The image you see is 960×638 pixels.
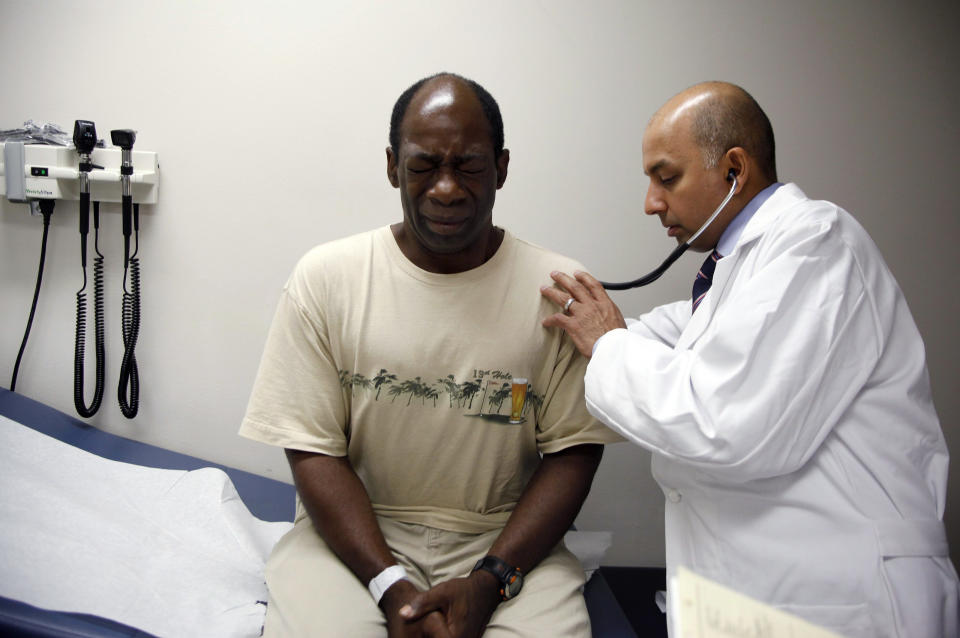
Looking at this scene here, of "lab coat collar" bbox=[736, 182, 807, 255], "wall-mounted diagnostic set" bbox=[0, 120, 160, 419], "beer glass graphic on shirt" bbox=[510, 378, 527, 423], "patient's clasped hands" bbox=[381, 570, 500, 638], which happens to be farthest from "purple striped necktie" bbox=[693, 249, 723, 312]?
"wall-mounted diagnostic set" bbox=[0, 120, 160, 419]

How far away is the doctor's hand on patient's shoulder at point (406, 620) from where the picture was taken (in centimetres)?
96

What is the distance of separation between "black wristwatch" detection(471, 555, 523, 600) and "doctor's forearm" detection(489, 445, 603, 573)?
13 millimetres

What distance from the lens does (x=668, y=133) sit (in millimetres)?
1124

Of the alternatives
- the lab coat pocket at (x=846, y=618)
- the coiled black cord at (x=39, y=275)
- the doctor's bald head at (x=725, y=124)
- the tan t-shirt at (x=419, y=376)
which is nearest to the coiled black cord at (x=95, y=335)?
the coiled black cord at (x=39, y=275)

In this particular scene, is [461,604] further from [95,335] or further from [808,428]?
[95,335]

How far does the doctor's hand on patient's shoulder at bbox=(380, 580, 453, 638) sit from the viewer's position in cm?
96

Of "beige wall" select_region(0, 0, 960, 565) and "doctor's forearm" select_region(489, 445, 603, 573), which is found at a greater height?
"beige wall" select_region(0, 0, 960, 565)

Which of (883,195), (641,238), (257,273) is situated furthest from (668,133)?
(257,273)

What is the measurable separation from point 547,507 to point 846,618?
46 cm

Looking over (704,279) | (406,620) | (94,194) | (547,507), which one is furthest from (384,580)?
(94,194)

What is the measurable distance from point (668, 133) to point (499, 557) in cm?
78

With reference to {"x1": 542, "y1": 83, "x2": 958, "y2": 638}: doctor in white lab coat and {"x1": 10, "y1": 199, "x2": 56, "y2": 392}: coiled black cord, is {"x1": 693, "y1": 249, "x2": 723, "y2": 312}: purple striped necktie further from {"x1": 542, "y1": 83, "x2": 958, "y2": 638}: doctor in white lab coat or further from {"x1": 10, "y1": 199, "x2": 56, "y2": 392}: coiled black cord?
{"x1": 10, "y1": 199, "x2": 56, "y2": 392}: coiled black cord

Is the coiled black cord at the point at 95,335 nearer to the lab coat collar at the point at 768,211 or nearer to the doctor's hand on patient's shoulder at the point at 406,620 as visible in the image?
the doctor's hand on patient's shoulder at the point at 406,620

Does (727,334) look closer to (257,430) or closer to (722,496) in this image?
(722,496)
